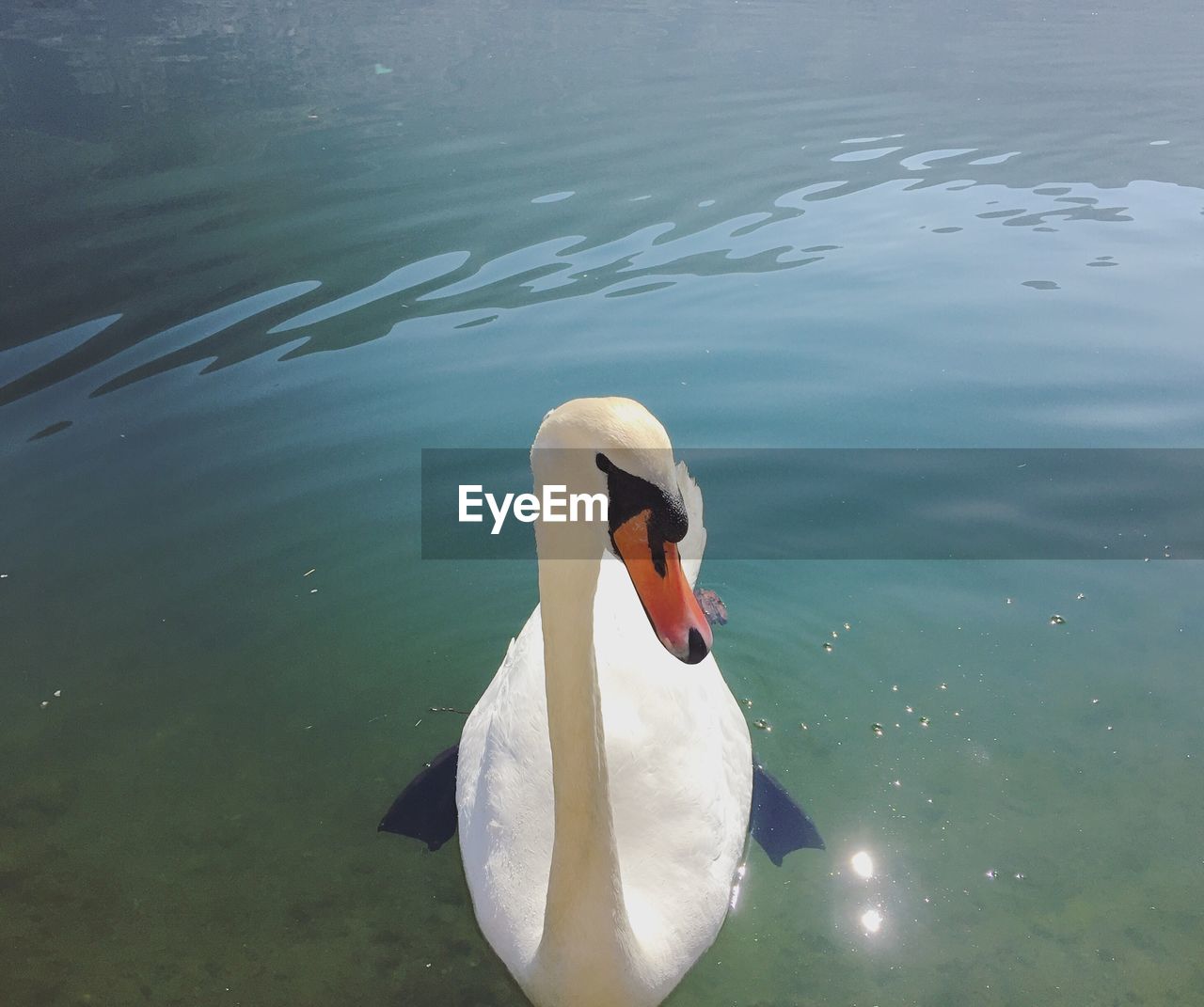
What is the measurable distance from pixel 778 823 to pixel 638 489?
2.32m

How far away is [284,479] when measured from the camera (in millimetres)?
6906

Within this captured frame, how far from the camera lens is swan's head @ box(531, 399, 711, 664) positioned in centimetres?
264

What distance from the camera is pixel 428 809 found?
181 inches

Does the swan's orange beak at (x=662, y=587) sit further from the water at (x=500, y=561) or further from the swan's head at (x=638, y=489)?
the water at (x=500, y=561)

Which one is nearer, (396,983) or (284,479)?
(396,983)

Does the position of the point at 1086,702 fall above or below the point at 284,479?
below

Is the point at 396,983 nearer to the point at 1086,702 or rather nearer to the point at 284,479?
the point at 1086,702

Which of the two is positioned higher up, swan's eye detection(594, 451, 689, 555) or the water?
swan's eye detection(594, 451, 689, 555)

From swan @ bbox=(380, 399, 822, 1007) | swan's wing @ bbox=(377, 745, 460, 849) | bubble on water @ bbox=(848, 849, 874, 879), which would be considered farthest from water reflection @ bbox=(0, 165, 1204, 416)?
bubble on water @ bbox=(848, 849, 874, 879)

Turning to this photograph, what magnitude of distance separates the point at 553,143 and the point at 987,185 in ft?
17.3

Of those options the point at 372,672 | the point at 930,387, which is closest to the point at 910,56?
the point at 930,387

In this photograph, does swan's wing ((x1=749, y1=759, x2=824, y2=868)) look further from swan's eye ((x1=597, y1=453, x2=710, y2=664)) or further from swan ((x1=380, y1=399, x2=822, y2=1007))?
swan's eye ((x1=597, y1=453, x2=710, y2=664))

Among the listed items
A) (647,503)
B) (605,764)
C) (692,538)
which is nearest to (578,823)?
(605,764)

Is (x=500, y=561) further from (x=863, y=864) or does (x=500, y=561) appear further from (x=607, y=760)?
(x=863, y=864)
